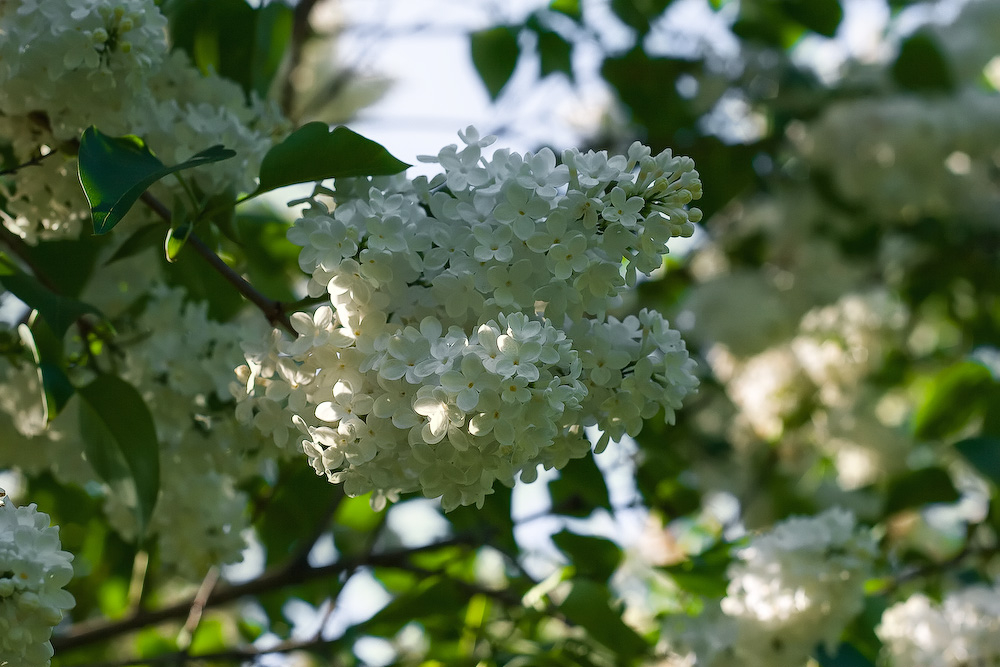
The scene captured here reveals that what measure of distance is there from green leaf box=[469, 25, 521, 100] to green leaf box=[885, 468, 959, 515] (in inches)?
58.1

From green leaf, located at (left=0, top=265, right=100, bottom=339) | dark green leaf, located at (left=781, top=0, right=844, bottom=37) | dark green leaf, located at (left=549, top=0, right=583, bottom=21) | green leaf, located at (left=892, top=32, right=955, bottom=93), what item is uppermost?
green leaf, located at (left=0, top=265, right=100, bottom=339)

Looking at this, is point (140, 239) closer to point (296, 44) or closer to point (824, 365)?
point (296, 44)

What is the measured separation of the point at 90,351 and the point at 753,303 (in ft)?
A: 7.47

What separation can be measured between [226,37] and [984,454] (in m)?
1.81

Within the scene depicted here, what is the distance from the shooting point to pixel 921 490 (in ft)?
7.91

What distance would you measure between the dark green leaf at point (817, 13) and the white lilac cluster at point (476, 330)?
79.4 inches

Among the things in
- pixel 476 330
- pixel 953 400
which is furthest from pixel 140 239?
pixel 953 400

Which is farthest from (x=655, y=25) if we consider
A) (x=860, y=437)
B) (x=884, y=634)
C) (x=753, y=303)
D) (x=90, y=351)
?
(x=90, y=351)

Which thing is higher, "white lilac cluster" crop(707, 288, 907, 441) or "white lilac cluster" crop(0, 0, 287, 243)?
"white lilac cluster" crop(0, 0, 287, 243)

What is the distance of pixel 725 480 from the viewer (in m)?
2.98

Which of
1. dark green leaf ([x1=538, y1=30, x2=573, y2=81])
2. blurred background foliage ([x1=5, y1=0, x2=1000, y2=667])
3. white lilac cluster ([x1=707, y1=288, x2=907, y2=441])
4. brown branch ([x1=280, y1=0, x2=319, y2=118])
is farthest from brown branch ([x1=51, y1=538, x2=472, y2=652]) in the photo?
white lilac cluster ([x1=707, y1=288, x2=907, y2=441])

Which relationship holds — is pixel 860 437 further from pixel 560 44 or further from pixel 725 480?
pixel 560 44

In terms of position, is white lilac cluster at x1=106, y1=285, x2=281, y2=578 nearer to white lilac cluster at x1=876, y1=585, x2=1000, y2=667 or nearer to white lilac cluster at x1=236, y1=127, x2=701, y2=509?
white lilac cluster at x1=236, y1=127, x2=701, y2=509

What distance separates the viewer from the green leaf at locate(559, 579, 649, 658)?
5.03ft
